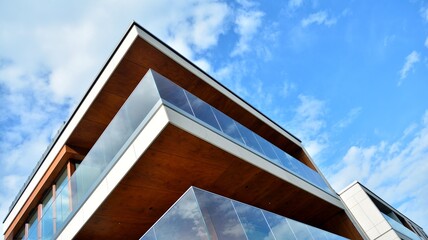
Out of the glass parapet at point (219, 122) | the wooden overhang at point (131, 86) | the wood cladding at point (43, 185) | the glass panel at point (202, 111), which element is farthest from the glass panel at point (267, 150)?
the wood cladding at point (43, 185)

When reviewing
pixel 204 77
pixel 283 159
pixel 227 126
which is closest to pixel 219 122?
pixel 227 126

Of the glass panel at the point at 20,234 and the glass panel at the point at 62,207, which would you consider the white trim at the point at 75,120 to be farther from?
the glass panel at the point at 62,207

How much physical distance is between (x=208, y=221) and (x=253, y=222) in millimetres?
1215

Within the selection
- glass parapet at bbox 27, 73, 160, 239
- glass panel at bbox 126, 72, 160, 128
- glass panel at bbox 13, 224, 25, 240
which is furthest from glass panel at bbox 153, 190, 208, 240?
glass panel at bbox 13, 224, 25, 240

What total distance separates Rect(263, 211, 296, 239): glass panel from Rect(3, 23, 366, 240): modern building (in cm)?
3

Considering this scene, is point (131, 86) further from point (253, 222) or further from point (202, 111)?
point (253, 222)

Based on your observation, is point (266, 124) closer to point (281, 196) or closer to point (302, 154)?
point (302, 154)

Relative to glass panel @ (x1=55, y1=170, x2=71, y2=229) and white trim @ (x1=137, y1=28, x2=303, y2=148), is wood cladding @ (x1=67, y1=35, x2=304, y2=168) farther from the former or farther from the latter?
glass panel @ (x1=55, y1=170, x2=71, y2=229)

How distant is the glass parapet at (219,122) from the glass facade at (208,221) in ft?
9.35

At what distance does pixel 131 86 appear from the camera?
36.5ft

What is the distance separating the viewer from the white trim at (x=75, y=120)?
10.4 meters

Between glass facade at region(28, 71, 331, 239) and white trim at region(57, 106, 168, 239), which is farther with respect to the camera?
glass facade at region(28, 71, 331, 239)

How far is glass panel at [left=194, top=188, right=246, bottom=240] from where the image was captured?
484 centimetres

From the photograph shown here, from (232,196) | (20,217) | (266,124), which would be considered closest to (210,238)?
(232,196)
